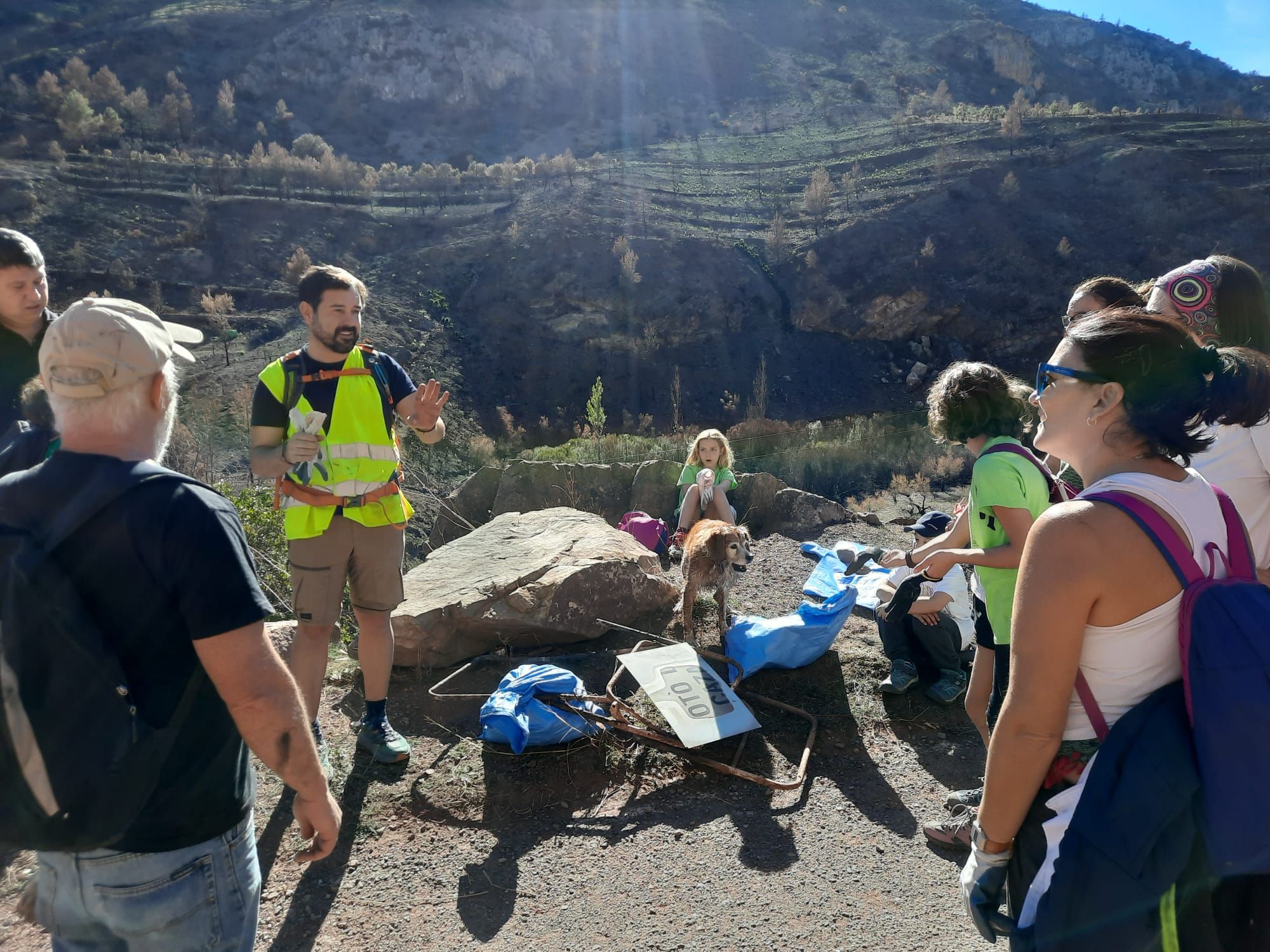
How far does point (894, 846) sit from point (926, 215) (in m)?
27.5

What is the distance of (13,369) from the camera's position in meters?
2.99

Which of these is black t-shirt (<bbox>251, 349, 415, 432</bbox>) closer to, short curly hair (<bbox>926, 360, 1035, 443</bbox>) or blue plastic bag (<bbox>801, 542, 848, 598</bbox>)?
short curly hair (<bbox>926, 360, 1035, 443</bbox>)

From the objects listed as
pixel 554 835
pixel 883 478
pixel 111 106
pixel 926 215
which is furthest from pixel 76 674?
pixel 111 106

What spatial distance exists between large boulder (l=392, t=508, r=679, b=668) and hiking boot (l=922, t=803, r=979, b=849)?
236 centimetres

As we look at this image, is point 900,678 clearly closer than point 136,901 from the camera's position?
No

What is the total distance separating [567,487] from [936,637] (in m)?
5.37

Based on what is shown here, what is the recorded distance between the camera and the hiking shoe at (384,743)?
3.64m

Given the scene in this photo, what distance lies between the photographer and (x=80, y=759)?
140 cm

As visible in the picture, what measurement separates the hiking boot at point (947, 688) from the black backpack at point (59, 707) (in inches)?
151

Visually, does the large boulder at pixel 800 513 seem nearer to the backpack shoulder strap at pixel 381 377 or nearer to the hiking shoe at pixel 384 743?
the hiking shoe at pixel 384 743

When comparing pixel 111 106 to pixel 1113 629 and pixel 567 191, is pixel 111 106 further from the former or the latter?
pixel 1113 629

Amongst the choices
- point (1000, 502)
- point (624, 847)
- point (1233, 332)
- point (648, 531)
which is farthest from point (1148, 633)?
point (648, 531)

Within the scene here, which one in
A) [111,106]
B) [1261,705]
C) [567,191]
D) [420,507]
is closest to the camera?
[1261,705]

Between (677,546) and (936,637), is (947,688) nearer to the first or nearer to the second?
(936,637)
